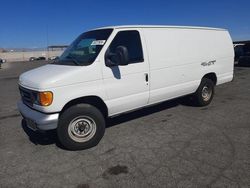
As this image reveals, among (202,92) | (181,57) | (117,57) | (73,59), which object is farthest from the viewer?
(202,92)

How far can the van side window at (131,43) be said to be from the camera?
15.1ft

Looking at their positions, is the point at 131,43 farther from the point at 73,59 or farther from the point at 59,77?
the point at 59,77

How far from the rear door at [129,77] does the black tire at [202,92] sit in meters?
2.03

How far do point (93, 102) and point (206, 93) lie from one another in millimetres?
3671

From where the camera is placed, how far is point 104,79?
14.3 ft

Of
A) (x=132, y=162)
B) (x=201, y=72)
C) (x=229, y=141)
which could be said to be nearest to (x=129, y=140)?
(x=132, y=162)

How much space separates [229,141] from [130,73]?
2.21m

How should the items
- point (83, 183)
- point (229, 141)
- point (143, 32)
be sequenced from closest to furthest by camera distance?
point (83, 183)
point (229, 141)
point (143, 32)

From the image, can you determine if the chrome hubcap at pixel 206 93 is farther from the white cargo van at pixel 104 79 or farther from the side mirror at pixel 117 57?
the side mirror at pixel 117 57

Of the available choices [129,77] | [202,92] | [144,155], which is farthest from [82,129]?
[202,92]

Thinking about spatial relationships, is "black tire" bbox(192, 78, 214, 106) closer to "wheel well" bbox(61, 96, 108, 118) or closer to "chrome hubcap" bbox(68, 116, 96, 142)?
"wheel well" bbox(61, 96, 108, 118)

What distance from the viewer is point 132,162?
3.78 meters

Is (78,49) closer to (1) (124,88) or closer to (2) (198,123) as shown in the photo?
(1) (124,88)

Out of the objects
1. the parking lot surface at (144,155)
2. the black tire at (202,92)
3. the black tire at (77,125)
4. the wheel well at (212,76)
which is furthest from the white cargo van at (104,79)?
the wheel well at (212,76)
